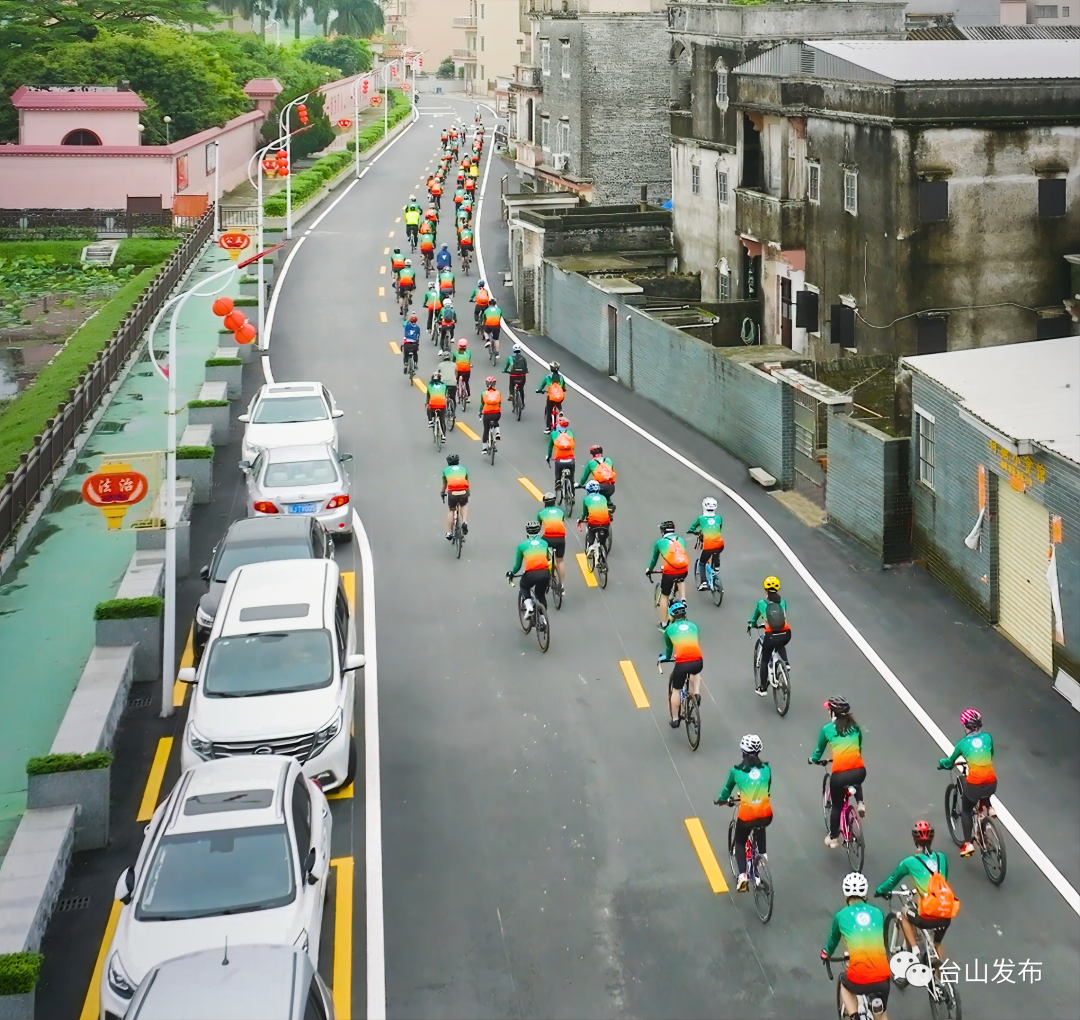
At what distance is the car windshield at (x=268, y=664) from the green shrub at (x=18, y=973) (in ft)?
14.5

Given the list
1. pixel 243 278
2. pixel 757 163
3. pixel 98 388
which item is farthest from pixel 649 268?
pixel 98 388

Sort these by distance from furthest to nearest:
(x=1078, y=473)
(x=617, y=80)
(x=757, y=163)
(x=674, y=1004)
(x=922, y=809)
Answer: (x=617, y=80) < (x=757, y=163) < (x=1078, y=473) < (x=922, y=809) < (x=674, y=1004)

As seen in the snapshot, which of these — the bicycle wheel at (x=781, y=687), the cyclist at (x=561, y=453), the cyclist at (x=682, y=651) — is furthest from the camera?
the cyclist at (x=561, y=453)

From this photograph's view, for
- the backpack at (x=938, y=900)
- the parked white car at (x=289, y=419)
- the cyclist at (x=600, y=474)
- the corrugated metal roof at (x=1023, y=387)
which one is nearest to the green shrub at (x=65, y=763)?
the backpack at (x=938, y=900)

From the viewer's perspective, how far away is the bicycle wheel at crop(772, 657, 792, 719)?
58.7 feet

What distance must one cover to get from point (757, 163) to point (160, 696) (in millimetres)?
28946

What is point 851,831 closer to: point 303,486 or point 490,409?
point 303,486

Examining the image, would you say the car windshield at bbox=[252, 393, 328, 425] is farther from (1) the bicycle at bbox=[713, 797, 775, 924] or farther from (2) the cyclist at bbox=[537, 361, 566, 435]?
(1) the bicycle at bbox=[713, 797, 775, 924]

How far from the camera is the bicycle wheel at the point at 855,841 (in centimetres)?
1441

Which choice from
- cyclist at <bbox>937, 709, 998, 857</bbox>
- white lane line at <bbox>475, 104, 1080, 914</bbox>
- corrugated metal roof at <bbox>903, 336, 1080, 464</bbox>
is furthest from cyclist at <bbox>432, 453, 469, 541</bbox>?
cyclist at <bbox>937, 709, 998, 857</bbox>

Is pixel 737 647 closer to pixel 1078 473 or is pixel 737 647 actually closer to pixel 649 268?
pixel 1078 473

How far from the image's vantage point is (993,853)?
1429 centimetres

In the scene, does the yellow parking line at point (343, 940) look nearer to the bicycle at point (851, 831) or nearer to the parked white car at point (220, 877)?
the parked white car at point (220, 877)

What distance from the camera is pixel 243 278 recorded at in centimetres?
4953
